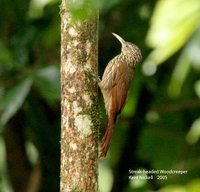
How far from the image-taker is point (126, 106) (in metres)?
5.12

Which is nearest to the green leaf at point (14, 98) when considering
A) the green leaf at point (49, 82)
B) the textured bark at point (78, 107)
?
the green leaf at point (49, 82)

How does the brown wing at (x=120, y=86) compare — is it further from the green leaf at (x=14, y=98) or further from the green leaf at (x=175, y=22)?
the green leaf at (x=14, y=98)

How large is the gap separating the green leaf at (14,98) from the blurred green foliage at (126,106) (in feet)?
0.30

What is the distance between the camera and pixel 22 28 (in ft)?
15.4

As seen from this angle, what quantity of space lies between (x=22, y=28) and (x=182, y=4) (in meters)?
1.69

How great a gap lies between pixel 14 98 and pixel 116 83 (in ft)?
2.19

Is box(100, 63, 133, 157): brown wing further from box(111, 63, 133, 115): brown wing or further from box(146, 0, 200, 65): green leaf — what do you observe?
box(146, 0, 200, 65): green leaf

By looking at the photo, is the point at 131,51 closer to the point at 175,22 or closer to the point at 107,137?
the point at 107,137

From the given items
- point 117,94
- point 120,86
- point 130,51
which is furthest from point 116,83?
point 130,51

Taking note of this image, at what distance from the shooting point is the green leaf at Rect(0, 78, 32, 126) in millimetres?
4215

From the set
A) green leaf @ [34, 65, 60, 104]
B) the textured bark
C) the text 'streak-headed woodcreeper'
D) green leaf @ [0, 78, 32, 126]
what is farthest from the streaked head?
the textured bark

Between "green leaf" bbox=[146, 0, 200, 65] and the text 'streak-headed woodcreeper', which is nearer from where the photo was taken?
"green leaf" bbox=[146, 0, 200, 65]

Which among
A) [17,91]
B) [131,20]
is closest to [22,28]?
[17,91]

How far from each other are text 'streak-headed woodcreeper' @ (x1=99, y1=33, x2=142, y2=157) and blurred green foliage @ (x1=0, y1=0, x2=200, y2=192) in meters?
0.23
